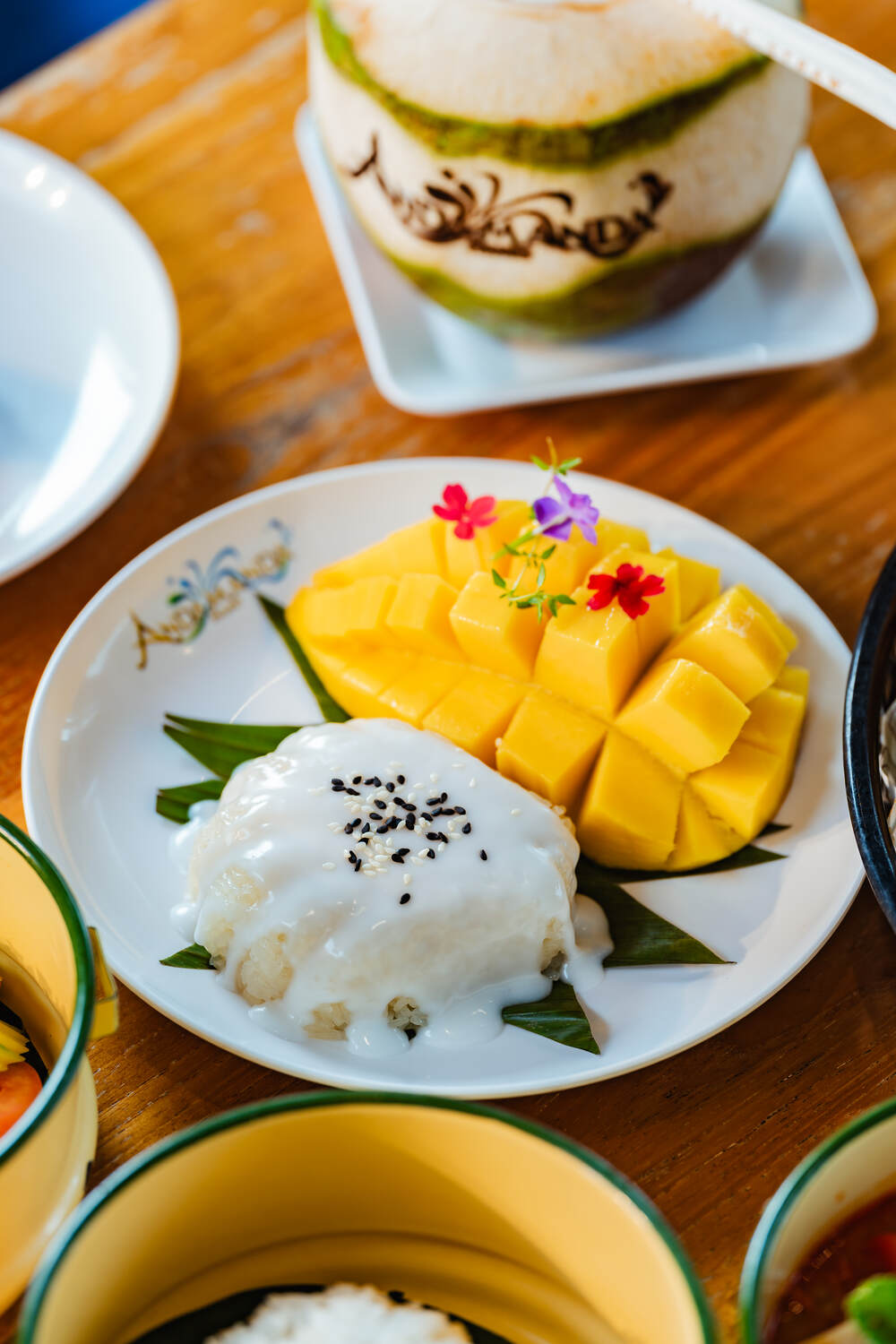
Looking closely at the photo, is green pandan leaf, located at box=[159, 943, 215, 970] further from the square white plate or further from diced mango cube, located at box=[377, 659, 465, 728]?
the square white plate

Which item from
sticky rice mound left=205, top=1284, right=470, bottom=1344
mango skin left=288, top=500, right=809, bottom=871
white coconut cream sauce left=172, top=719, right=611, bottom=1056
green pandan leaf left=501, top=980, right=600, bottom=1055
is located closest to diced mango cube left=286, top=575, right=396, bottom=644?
mango skin left=288, top=500, right=809, bottom=871

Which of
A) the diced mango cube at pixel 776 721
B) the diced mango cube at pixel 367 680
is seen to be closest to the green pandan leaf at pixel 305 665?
the diced mango cube at pixel 367 680

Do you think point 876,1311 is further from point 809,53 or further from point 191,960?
point 809,53

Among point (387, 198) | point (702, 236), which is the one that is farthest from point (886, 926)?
point (387, 198)

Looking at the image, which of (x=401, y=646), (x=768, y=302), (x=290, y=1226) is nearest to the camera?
(x=290, y=1226)

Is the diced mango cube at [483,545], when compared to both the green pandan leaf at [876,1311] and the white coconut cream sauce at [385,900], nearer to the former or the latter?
the white coconut cream sauce at [385,900]

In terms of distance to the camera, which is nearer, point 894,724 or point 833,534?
point 894,724

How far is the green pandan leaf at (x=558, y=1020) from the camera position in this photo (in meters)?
0.84

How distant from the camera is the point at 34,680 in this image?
3.67 ft

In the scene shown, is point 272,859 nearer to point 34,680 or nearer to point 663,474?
point 34,680

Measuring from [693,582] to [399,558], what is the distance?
26 centimetres

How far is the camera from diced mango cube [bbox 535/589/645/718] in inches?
38.7

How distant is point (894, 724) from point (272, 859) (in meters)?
0.45

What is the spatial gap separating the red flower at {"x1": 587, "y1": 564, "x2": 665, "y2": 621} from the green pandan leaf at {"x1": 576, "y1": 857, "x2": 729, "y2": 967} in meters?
0.21
